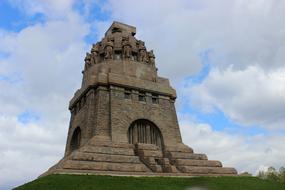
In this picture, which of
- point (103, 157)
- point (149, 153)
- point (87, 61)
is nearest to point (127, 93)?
point (149, 153)

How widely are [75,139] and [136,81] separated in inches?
342

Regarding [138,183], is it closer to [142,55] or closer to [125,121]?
[125,121]

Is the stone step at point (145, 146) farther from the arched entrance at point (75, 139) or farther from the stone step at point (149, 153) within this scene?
the arched entrance at point (75, 139)

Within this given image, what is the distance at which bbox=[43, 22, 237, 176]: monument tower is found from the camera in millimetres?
24938

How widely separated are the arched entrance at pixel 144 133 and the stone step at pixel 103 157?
407 cm

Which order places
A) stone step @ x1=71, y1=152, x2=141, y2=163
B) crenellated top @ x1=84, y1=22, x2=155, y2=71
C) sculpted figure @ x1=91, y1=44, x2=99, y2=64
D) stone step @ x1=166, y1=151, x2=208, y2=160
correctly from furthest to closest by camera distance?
sculpted figure @ x1=91, y1=44, x2=99, y2=64 → crenellated top @ x1=84, y1=22, x2=155, y2=71 → stone step @ x1=166, y1=151, x2=208, y2=160 → stone step @ x1=71, y1=152, x2=141, y2=163

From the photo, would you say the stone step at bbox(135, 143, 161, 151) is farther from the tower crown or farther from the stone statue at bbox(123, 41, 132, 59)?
the tower crown

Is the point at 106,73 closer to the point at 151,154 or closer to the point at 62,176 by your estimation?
the point at 151,154

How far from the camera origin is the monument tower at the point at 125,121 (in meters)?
24.9

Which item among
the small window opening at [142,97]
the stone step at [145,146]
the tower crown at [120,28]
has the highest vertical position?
the tower crown at [120,28]

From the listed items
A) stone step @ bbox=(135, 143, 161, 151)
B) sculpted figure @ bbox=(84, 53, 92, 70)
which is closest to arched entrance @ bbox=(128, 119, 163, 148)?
stone step @ bbox=(135, 143, 161, 151)

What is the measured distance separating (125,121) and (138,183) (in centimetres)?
927

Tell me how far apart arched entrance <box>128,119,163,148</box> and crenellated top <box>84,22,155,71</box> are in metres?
7.79

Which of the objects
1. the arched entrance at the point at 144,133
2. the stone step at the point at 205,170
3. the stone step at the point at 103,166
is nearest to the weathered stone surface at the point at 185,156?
the stone step at the point at 205,170
